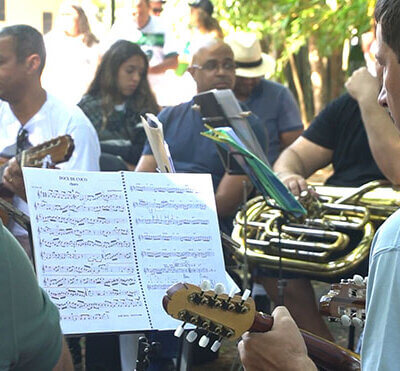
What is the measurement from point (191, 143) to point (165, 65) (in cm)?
243

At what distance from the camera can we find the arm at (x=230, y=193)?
177 inches

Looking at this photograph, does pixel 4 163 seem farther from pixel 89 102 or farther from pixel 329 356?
pixel 329 356

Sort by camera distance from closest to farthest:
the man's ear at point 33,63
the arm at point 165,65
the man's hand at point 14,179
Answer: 1. the man's hand at point 14,179
2. the man's ear at point 33,63
3. the arm at point 165,65

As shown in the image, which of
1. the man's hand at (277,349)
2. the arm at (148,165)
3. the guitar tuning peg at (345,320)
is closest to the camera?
the man's hand at (277,349)

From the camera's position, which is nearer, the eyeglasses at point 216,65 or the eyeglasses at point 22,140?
the eyeglasses at point 22,140

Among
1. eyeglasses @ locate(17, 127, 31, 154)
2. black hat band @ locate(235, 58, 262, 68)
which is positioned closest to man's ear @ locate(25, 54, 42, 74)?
eyeglasses @ locate(17, 127, 31, 154)

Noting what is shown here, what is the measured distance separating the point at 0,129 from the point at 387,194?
2018 mm

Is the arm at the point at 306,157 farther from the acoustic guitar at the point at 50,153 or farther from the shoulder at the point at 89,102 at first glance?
the shoulder at the point at 89,102

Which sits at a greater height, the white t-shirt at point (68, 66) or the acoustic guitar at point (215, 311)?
the acoustic guitar at point (215, 311)

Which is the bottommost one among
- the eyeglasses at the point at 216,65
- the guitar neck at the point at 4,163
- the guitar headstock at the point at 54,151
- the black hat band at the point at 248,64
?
the guitar neck at the point at 4,163

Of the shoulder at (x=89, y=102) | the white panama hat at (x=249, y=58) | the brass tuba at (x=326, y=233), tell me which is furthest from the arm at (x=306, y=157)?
the shoulder at (x=89, y=102)

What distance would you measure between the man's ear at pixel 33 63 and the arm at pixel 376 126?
5.47 ft

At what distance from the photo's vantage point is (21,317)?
1.74 metres

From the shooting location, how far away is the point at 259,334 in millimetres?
2008
